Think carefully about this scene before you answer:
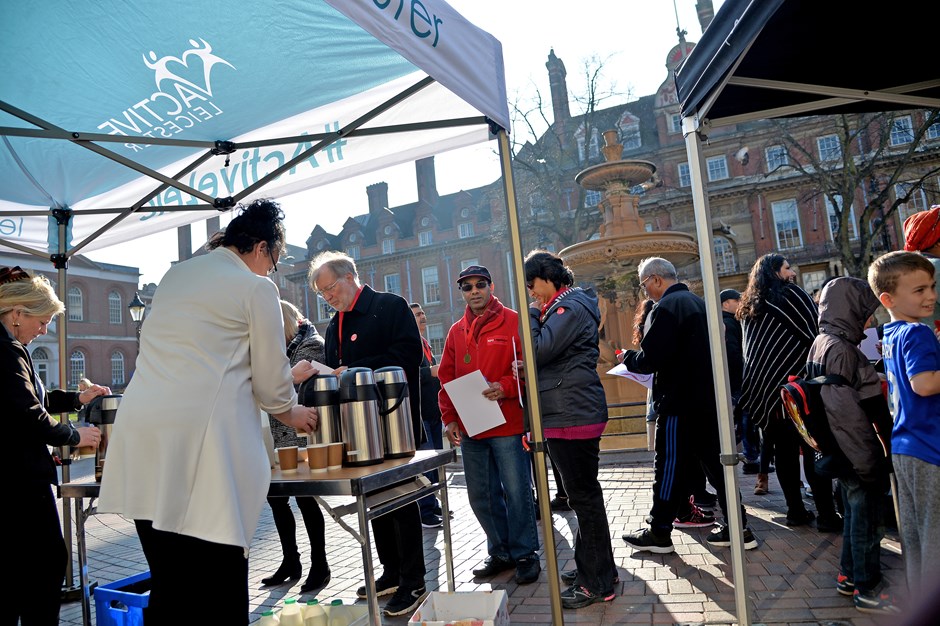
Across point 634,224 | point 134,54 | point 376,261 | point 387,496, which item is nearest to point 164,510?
point 387,496

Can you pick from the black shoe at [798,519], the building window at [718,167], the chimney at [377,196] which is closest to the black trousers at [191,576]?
the black shoe at [798,519]

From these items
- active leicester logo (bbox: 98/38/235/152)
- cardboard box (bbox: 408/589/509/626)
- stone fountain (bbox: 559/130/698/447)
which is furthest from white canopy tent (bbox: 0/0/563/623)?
stone fountain (bbox: 559/130/698/447)

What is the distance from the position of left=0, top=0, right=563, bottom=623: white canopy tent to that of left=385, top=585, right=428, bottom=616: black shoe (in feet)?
3.92

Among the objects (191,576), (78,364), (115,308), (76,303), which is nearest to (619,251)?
(191,576)

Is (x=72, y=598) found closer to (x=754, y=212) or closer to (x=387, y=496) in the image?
(x=387, y=496)

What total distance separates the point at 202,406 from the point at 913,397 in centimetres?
294

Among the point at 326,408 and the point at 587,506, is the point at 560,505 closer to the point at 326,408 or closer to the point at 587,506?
the point at 587,506

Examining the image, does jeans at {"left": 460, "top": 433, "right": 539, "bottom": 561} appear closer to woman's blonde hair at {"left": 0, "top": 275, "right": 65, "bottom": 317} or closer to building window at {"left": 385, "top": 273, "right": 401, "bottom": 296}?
woman's blonde hair at {"left": 0, "top": 275, "right": 65, "bottom": 317}

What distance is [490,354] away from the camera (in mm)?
4449

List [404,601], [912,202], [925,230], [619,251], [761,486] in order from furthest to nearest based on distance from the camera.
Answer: [912,202] → [619,251] → [761,486] → [404,601] → [925,230]

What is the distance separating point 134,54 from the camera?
10.6 ft

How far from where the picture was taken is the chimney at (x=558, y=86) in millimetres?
42656

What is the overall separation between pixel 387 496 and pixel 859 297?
284 cm

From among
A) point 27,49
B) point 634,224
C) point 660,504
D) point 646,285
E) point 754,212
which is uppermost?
point 754,212
